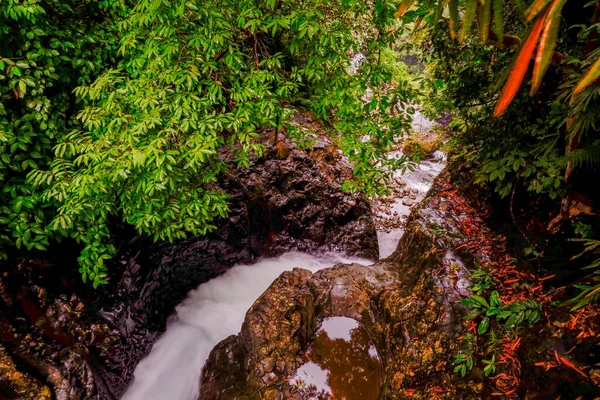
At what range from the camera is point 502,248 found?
3391 millimetres

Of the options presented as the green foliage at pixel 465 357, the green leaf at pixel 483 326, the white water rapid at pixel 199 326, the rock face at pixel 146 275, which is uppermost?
the green leaf at pixel 483 326

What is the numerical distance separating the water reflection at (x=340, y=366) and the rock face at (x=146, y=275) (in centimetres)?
339

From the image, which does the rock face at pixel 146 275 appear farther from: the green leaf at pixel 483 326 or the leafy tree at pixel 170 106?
the green leaf at pixel 483 326

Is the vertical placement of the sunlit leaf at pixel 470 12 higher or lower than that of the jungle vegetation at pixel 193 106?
higher

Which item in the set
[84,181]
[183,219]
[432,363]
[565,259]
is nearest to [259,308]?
[183,219]

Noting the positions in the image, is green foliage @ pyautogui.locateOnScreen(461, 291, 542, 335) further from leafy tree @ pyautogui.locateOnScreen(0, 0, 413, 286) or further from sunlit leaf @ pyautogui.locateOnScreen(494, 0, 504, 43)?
sunlit leaf @ pyautogui.locateOnScreen(494, 0, 504, 43)

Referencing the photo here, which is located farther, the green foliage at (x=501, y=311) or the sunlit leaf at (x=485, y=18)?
the green foliage at (x=501, y=311)

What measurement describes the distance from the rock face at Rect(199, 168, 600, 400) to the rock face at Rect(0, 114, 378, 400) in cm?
180

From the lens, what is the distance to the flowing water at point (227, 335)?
3.61 metres

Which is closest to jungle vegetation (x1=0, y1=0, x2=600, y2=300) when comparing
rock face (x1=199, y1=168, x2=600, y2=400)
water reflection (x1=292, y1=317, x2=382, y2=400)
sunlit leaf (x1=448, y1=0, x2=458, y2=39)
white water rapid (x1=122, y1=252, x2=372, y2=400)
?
rock face (x1=199, y1=168, x2=600, y2=400)

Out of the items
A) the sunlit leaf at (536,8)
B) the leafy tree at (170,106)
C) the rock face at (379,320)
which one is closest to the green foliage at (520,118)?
the sunlit leaf at (536,8)

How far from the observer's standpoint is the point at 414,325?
3293mm

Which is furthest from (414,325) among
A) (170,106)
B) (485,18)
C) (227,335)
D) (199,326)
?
(199,326)

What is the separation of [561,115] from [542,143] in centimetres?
33
